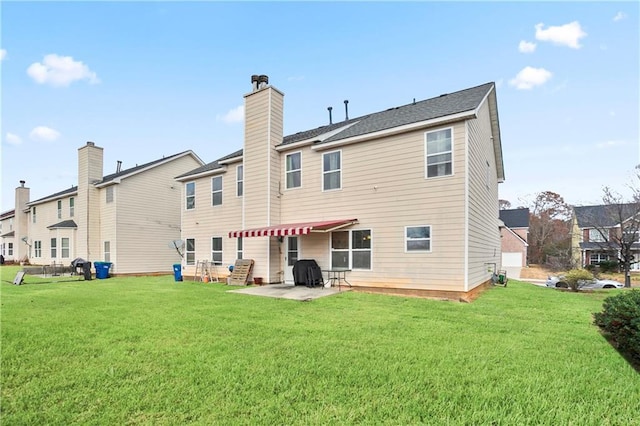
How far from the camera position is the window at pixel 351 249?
477 inches

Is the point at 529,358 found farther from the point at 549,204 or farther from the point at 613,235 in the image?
the point at 549,204

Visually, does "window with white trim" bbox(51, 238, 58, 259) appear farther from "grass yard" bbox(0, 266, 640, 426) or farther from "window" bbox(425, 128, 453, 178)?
"window" bbox(425, 128, 453, 178)

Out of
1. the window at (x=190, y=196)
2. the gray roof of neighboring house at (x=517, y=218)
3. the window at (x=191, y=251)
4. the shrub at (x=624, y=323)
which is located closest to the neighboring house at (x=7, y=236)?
the window at (x=190, y=196)

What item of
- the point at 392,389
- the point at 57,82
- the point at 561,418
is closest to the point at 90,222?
the point at 57,82

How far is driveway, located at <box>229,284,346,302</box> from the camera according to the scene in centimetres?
1047

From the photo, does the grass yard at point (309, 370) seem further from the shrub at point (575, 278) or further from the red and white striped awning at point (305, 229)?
the shrub at point (575, 278)

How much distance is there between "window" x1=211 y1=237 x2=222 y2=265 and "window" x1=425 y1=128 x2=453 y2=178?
11.1m

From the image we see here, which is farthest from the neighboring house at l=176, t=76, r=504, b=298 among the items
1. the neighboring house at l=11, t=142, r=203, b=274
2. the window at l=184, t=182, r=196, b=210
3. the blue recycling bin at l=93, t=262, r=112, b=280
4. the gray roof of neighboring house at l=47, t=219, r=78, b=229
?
the gray roof of neighboring house at l=47, t=219, r=78, b=229

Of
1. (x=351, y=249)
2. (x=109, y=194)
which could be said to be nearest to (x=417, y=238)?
(x=351, y=249)

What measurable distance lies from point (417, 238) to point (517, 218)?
4136 centimetres

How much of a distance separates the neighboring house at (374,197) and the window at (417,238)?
0.03m

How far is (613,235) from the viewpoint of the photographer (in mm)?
24250

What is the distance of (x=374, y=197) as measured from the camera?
39.3 ft

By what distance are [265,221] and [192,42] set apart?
30.7 feet
